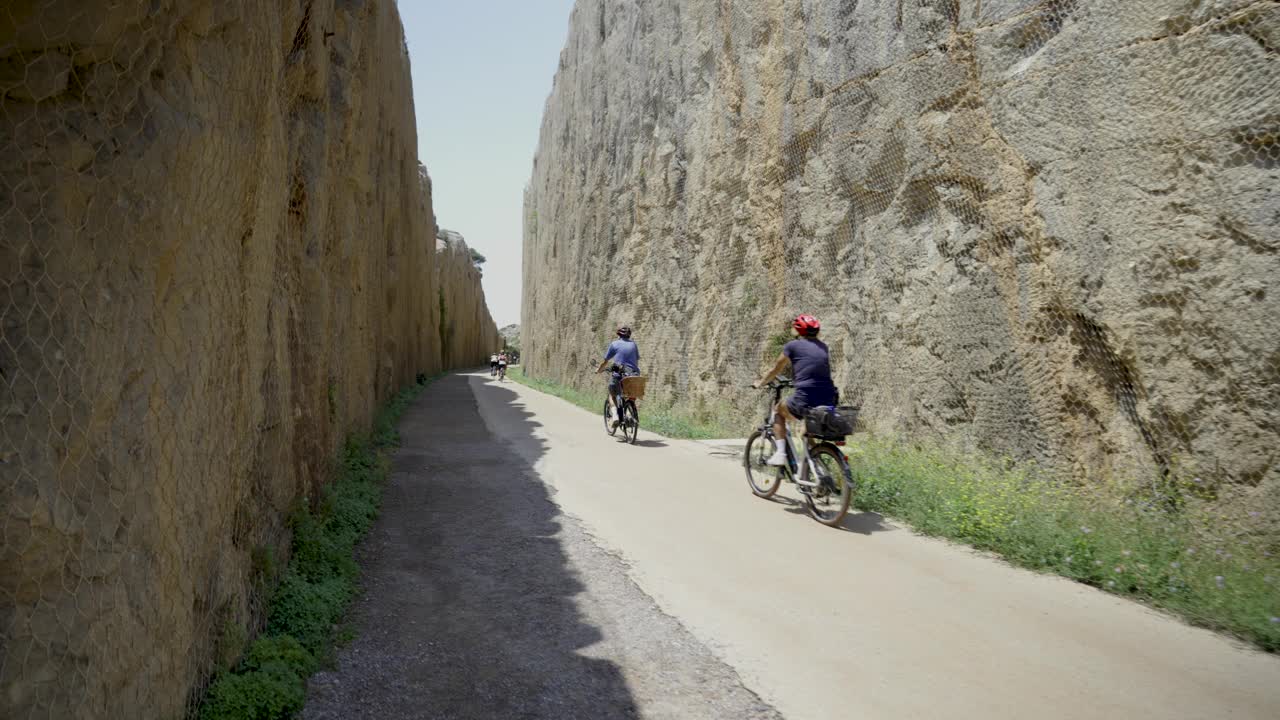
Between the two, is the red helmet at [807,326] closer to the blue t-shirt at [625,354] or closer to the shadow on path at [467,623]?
the shadow on path at [467,623]

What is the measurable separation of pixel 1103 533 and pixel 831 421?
2399 mm

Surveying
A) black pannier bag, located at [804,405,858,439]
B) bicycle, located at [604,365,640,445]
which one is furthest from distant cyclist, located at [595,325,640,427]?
black pannier bag, located at [804,405,858,439]

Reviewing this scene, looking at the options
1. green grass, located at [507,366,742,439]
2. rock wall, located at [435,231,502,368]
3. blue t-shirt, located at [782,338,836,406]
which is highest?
rock wall, located at [435,231,502,368]

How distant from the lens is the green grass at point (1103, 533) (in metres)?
5.04

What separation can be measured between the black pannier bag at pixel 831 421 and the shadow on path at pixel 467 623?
2697 mm

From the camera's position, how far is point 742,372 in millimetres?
15250

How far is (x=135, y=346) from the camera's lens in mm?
2943

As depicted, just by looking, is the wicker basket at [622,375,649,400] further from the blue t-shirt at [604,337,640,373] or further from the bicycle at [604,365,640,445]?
the blue t-shirt at [604,337,640,373]

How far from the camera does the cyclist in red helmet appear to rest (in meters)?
7.84

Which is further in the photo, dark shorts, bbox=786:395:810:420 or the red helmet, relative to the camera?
the red helmet

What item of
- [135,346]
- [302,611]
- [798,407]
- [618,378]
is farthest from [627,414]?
[135,346]

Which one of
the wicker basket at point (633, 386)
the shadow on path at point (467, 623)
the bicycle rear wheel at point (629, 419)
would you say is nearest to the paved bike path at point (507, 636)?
the shadow on path at point (467, 623)

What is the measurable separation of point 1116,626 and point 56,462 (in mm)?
5591

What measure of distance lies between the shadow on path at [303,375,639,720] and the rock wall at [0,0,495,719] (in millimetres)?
711
